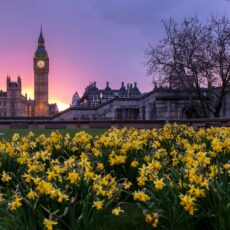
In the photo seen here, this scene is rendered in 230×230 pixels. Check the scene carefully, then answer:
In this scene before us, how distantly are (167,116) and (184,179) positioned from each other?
26.6m

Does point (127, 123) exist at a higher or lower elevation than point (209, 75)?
lower

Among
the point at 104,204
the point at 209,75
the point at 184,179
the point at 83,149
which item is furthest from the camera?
the point at 209,75

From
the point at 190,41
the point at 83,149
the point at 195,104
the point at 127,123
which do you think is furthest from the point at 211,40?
the point at 83,149

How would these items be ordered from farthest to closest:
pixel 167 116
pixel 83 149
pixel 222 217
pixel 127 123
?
pixel 167 116, pixel 127 123, pixel 83 149, pixel 222 217

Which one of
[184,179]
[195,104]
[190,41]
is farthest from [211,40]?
[184,179]

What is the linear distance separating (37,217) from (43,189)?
24 centimetres

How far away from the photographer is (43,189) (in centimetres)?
363

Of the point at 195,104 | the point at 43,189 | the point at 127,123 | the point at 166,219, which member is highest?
the point at 195,104

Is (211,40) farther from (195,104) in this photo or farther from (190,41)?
(195,104)

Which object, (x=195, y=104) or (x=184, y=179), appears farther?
(x=195, y=104)

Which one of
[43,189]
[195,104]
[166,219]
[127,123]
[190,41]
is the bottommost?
[166,219]

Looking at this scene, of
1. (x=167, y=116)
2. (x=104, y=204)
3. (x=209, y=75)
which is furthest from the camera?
(x=167, y=116)

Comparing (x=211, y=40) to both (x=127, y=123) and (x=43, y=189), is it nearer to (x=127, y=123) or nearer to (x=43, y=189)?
(x=127, y=123)

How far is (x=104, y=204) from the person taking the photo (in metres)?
3.87
